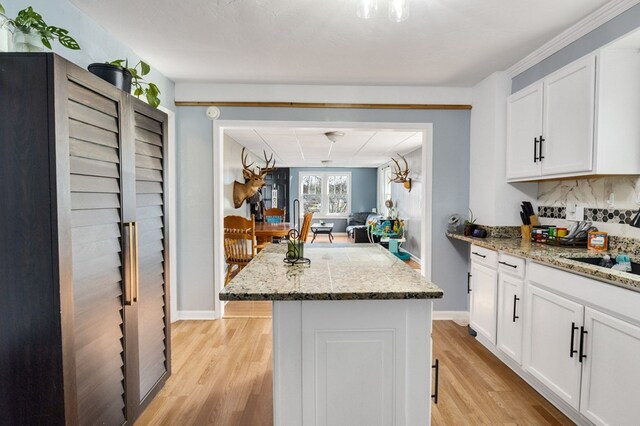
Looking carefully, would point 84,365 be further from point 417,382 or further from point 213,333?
point 213,333

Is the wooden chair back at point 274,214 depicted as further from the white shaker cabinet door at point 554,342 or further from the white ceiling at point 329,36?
the white shaker cabinet door at point 554,342

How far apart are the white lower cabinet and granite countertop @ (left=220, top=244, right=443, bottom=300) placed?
1018 mm

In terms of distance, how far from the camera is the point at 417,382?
1392 mm

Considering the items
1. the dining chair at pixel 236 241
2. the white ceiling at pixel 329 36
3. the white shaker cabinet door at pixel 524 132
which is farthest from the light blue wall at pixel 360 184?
the white shaker cabinet door at pixel 524 132

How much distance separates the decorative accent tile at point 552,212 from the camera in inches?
106

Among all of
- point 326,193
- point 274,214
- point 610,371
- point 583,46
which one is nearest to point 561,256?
point 610,371

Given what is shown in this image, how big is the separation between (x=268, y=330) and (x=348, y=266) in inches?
71.5

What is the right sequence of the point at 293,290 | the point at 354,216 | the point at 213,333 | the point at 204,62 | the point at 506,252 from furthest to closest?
1. the point at 354,216
2. the point at 213,333
3. the point at 204,62
4. the point at 506,252
5. the point at 293,290

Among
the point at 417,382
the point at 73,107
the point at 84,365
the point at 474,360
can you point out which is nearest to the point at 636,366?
the point at 417,382

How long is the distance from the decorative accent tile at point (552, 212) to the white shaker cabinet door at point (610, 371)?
4.08 feet

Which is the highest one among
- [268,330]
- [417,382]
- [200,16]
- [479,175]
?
[200,16]

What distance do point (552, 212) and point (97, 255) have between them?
328 centimetres

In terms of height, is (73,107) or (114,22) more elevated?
(114,22)

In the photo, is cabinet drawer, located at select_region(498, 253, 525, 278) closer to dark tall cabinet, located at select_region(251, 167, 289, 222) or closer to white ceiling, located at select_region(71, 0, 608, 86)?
white ceiling, located at select_region(71, 0, 608, 86)
